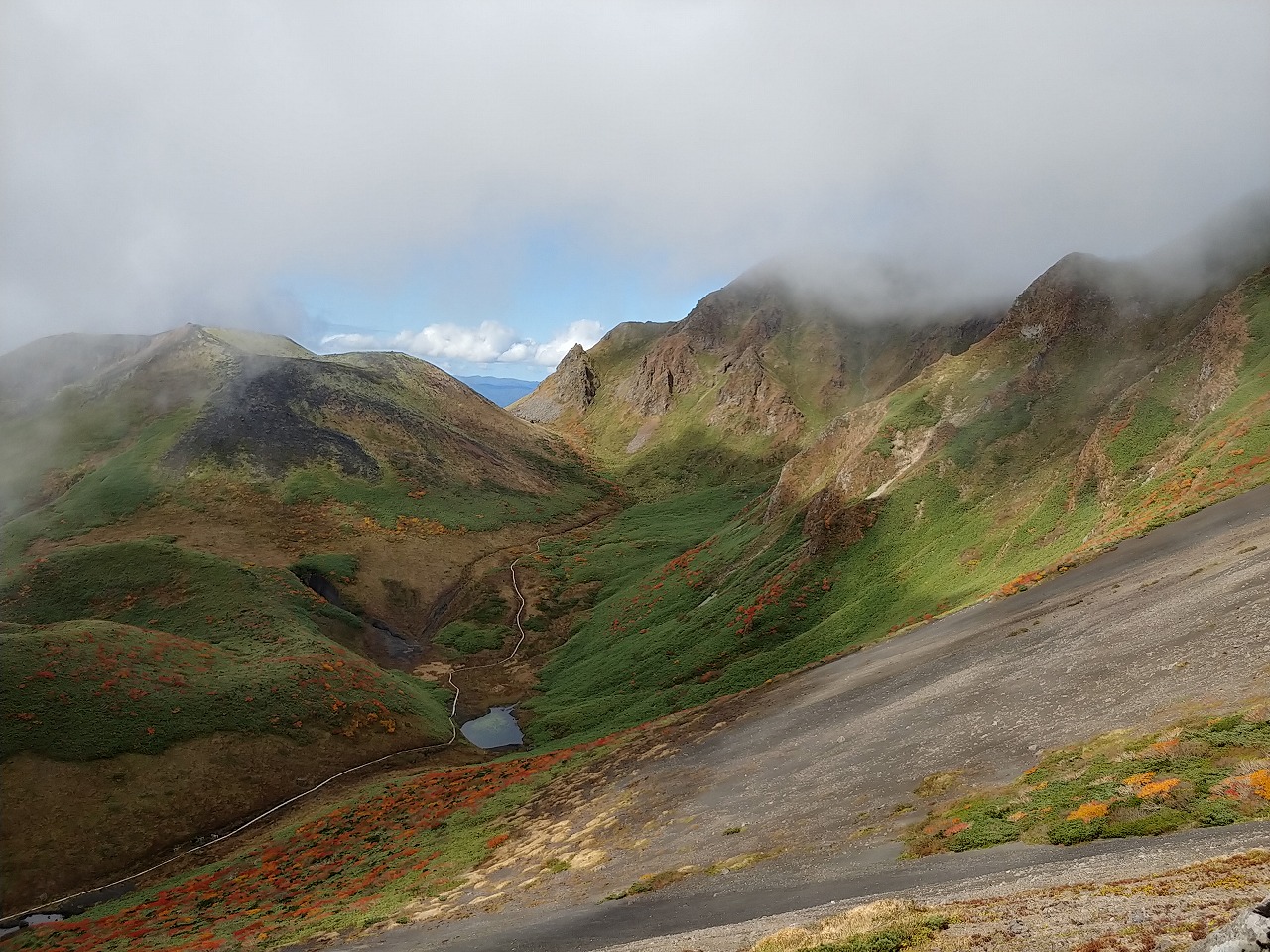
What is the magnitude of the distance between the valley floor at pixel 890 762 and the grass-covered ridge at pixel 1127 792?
877 millimetres

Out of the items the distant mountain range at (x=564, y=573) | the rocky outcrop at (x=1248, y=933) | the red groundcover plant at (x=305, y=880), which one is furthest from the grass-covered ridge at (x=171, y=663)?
the rocky outcrop at (x=1248, y=933)

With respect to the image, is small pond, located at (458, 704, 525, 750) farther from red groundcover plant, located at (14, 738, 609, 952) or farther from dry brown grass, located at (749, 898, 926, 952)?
dry brown grass, located at (749, 898, 926, 952)

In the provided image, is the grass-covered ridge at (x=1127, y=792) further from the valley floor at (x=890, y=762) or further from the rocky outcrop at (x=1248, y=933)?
the rocky outcrop at (x=1248, y=933)

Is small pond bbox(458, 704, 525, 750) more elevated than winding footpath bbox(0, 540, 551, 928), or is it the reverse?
winding footpath bbox(0, 540, 551, 928)

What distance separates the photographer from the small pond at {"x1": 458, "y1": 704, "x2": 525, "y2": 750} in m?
72.7

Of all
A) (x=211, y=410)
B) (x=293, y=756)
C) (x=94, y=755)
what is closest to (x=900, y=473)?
(x=293, y=756)

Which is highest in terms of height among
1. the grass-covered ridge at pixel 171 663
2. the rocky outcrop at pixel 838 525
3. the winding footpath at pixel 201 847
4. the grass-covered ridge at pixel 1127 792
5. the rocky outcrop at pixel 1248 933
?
the grass-covered ridge at pixel 171 663

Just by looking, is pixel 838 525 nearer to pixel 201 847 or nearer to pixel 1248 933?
pixel 201 847

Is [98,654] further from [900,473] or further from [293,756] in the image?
Result: [900,473]

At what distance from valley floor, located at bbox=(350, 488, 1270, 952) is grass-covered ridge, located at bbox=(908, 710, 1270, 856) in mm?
877

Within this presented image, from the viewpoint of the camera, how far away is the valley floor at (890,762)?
2216cm

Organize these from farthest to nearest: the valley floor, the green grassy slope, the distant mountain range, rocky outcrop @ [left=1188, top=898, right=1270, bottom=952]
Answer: the distant mountain range → the green grassy slope → the valley floor → rocky outcrop @ [left=1188, top=898, right=1270, bottom=952]

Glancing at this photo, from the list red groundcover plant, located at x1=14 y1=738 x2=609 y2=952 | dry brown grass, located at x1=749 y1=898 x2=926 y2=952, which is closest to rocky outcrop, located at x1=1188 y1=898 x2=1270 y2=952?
dry brown grass, located at x1=749 y1=898 x2=926 y2=952

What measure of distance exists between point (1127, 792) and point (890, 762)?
12.0m
